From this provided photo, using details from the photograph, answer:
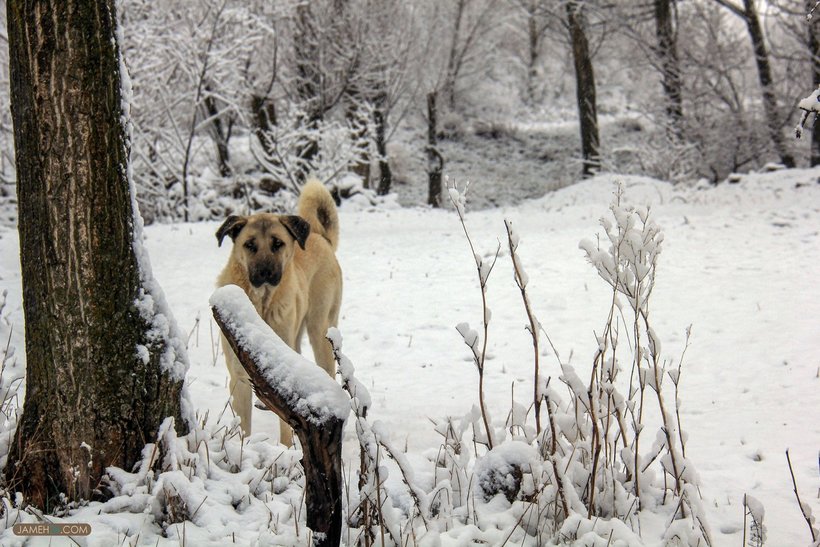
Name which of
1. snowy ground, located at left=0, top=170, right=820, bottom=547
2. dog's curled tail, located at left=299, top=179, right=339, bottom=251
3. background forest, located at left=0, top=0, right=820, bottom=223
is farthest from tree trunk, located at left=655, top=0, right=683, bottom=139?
dog's curled tail, located at left=299, top=179, right=339, bottom=251

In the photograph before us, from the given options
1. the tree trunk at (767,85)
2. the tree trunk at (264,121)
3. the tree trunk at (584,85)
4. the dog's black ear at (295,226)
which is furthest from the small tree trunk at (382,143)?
the dog's black ear at (295,226)

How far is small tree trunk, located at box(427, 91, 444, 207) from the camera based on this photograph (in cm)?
2069

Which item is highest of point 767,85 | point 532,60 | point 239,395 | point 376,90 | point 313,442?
point 532,60

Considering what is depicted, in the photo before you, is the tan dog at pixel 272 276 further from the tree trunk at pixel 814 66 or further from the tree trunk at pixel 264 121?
the tree trunk at pixel 814 66

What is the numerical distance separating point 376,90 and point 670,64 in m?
8.48

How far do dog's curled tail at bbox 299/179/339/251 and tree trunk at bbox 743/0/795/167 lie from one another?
14270 mm

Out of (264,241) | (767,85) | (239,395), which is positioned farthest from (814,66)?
(239,395)

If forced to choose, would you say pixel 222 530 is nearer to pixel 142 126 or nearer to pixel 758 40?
pixel 142 126

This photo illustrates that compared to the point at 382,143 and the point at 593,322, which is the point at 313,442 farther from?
the point at 382,143

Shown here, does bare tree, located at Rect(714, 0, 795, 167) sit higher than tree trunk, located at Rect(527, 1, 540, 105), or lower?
lower

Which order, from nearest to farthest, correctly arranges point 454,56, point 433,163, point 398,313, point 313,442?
1. point 313,442
2. point 398,313
3. point 433,163
4. point 454,56

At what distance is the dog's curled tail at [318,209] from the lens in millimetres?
5465

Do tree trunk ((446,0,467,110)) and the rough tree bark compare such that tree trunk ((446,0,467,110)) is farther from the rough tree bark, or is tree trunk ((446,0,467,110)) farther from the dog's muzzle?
the rough tree bark

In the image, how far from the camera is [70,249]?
8.27 feet
